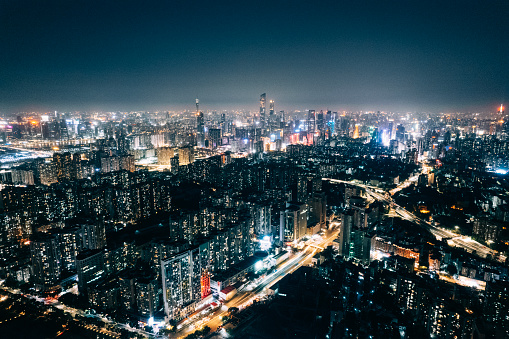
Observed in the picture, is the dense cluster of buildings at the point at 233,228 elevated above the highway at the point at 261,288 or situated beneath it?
elevated above

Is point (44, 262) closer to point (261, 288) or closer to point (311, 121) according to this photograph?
point (261, 288)

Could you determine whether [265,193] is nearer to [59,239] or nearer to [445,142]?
[59,239]

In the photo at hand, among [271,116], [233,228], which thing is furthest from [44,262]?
[271,116]

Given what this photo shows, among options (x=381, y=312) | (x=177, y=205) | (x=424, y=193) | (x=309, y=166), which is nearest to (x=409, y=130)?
(x=309, y=166)

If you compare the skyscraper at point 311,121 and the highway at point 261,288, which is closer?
the highway at point 261,288

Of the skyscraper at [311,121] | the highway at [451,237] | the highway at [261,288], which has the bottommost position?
the highway at [261,288]

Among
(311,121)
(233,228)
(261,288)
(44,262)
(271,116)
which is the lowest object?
(261,288)

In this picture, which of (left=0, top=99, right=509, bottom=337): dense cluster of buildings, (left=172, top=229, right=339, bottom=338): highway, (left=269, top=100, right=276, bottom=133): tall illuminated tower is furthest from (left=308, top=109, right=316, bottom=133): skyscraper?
(left=172, top=229, right=339, bottom=338): highway

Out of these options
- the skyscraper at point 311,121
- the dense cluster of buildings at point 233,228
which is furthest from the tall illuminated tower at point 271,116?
the dense cluster of buildings at point 233,228

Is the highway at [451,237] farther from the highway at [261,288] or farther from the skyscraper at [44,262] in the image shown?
the skyscraper at [44,262]
